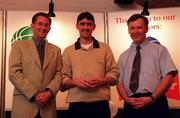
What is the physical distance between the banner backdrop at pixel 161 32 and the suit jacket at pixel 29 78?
5.42 feet

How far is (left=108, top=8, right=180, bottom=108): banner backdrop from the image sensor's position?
4133mm

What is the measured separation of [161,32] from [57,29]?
A: 4.55 feet

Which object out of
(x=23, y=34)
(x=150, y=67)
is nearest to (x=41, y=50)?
(x=150, y=67)

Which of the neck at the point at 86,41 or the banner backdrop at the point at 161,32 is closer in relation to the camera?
the neck at the point at 86,41

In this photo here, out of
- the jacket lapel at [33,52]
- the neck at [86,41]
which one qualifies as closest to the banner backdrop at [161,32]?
the neck at [86,41]

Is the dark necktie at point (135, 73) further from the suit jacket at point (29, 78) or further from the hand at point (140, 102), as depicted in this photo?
the suit jacket at point (29, 78)

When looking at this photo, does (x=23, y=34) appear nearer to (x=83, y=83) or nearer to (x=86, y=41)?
(x=86, y=41)

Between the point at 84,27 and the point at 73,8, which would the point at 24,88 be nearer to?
the point at 84,27

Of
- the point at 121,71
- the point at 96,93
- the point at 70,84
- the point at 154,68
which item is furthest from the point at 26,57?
the point at 154,68

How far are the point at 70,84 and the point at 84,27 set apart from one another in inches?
20.3

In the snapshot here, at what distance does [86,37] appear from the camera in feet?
9.34

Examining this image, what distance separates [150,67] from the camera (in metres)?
2.96

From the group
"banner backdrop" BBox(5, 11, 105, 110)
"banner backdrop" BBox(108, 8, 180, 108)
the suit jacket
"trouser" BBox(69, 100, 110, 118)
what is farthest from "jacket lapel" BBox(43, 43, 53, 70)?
"banner backdrop" BBox(108, 8, 180, 108)

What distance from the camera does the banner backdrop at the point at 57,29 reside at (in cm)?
420
